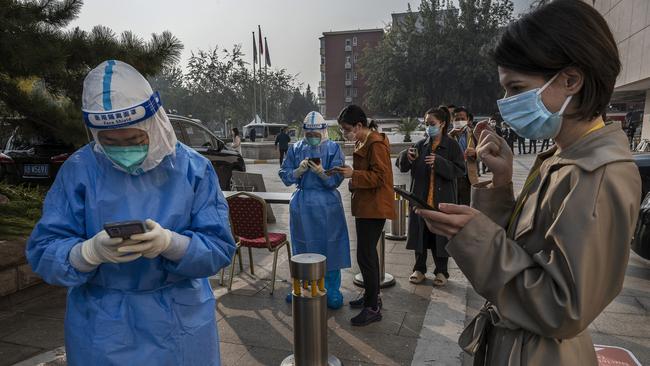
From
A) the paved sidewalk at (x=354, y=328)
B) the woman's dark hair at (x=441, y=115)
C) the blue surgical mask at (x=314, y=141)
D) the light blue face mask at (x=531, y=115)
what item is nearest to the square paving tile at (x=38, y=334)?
the paved sidewalk at (x=354, y=328)

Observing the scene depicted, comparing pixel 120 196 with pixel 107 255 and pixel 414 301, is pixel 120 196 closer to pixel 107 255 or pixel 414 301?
pixel 107 255

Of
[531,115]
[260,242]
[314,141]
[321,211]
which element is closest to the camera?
[531,115]

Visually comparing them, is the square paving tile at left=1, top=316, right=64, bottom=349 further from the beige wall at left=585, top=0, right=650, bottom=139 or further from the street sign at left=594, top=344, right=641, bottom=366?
the beige wall at left=585, top=0, right=650, bottom=139

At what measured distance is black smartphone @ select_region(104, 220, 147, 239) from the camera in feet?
4.55

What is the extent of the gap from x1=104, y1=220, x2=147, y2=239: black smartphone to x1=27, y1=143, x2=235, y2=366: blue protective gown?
22 centimetres

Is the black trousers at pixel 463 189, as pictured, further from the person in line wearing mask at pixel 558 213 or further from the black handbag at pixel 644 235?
the person in line wearing mask at pixel 558 213

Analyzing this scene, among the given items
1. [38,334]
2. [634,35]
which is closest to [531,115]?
[38,334]

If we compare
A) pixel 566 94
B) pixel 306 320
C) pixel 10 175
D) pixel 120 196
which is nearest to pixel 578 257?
pixel 566 94

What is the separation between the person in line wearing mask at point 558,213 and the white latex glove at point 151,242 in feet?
2.90

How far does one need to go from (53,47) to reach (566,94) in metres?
4.08

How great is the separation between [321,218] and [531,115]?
114 inches

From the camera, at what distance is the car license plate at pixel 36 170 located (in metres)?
7.48

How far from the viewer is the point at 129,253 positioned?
1.48 metres

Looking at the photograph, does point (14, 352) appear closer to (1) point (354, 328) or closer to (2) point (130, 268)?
(2) point (130, 268)
